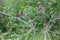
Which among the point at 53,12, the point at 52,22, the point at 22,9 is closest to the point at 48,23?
the point at 52,22

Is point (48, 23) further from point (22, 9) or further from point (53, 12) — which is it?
point (22, 9)

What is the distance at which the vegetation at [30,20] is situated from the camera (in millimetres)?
Result: 2111

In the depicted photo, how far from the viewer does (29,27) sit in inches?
85.5

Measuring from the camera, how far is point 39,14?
2244 mm

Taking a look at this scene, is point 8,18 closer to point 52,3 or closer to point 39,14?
point 39,14

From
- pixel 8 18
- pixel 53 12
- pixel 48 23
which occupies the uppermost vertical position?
pixel 8 18

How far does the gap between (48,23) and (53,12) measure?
188 mm

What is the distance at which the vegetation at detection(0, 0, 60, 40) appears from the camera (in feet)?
6.93

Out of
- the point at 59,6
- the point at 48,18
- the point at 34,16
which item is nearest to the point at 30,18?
the point at 34,16

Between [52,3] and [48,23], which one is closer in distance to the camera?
[48,23]

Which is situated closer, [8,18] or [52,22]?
[52,22]

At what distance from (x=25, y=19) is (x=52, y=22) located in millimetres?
311

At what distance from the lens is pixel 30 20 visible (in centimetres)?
225

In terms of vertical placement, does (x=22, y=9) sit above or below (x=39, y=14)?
above
